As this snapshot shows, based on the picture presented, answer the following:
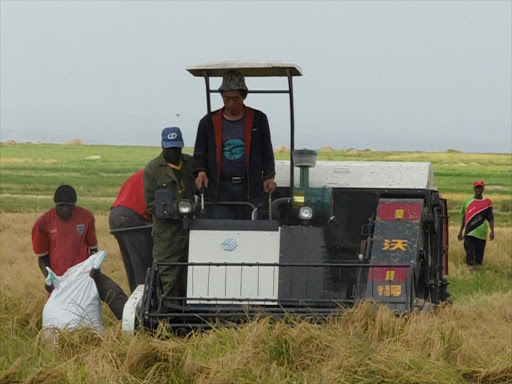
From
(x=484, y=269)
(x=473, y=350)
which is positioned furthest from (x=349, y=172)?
(x=484, y=269)

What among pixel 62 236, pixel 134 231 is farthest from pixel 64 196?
pixel 134 231

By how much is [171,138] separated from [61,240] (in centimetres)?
132

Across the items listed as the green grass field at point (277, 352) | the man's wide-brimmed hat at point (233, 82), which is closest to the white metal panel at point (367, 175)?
the green grass field at point (277, 352)

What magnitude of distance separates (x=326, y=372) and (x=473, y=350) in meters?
1.26

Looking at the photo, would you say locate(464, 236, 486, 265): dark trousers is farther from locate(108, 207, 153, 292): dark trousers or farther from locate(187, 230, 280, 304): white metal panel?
locate(187, 230, 280, 304): white metal panel

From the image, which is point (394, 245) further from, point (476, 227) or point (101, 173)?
point (101, 173)

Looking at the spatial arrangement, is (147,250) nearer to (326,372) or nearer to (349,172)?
(349,172)

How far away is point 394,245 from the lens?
372 inches

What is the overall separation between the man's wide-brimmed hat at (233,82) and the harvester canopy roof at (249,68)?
0.12 metres

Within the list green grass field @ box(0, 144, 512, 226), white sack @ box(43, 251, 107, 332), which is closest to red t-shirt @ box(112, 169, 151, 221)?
white sack @ box(43, 251, 107, 332)

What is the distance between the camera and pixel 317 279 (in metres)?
9.16

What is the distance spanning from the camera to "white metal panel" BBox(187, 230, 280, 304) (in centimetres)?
912

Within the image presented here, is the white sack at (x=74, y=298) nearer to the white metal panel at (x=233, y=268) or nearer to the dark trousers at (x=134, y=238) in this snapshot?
the white metal panel at (x=233, y=268)

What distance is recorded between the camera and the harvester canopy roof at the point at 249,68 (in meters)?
9.66
